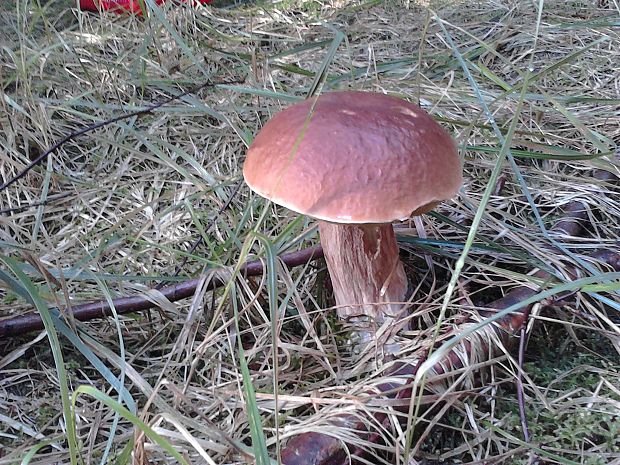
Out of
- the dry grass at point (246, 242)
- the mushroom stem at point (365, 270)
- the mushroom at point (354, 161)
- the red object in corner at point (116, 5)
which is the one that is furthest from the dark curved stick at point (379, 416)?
the red object in corner at point (116, 5)

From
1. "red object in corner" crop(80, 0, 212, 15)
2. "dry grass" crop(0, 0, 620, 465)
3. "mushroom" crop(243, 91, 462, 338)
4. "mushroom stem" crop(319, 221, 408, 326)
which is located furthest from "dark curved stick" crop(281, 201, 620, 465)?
"red object in corner" crop(80, 0, 212, 15)

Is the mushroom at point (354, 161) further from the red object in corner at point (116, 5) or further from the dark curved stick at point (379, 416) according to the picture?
the red object in corner at point (116, 5)

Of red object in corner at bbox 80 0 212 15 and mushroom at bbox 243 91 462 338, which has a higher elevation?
red object in corner at bbox 80 0 212 15

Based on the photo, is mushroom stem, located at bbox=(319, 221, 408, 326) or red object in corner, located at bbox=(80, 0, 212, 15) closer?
mushroom stem, located at bbox=(319, 221, 408, 326)

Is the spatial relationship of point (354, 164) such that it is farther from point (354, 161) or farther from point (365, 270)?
point (365, 270)

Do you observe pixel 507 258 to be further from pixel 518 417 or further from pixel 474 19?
pixel 474 19

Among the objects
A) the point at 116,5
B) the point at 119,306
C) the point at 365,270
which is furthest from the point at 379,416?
the point at 116,5

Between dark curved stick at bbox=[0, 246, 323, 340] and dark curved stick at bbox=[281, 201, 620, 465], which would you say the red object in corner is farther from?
dark curved stick at bbox=[281, 201, 620, 465]
